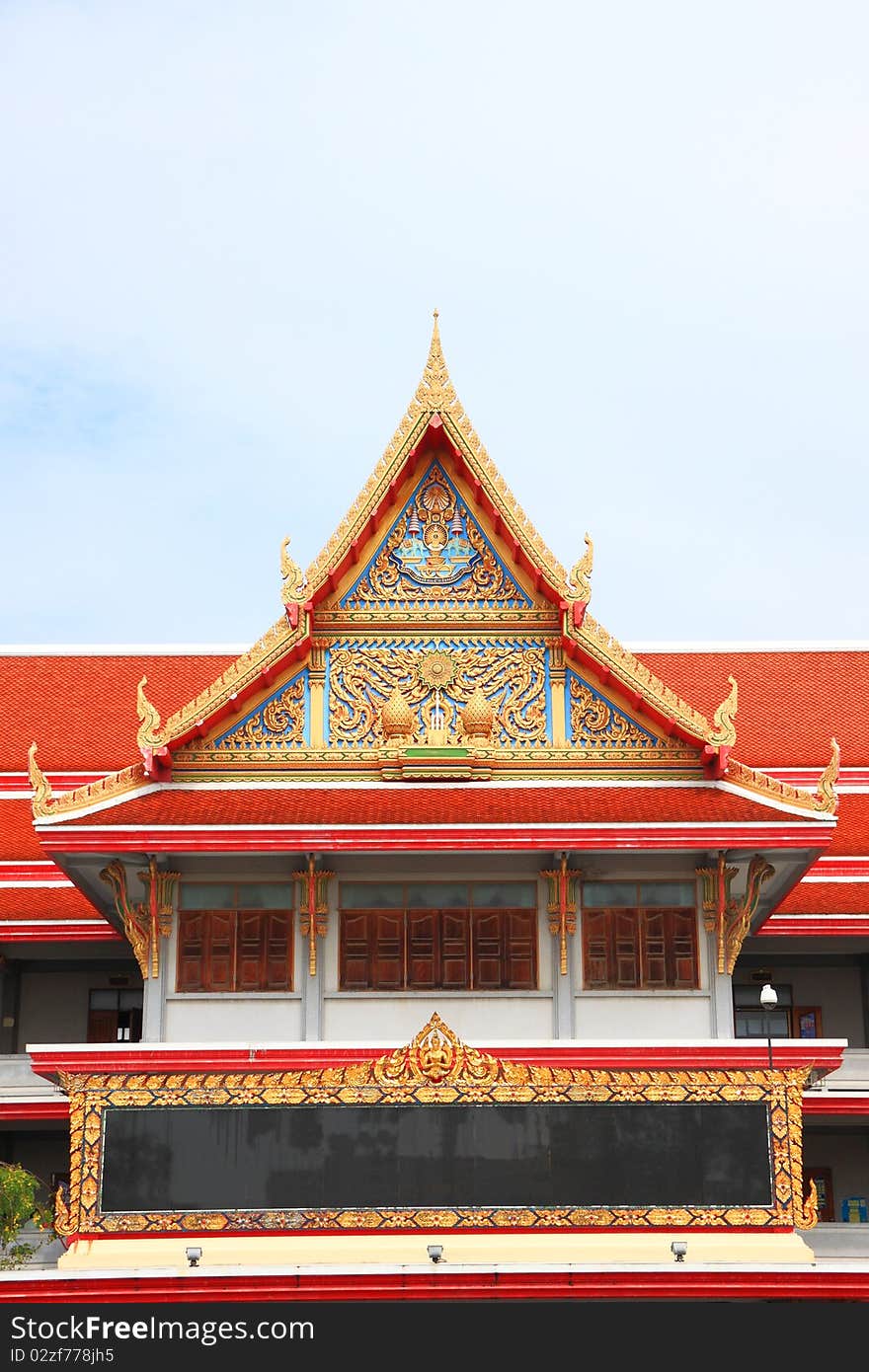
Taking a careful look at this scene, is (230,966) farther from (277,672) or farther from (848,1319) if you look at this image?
(848,1319)

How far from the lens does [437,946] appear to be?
2139 cm

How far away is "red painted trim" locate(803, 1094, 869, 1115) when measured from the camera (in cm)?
2466

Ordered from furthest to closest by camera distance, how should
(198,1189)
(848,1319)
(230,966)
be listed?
(230,966) < (198,1189) < (848,1319)

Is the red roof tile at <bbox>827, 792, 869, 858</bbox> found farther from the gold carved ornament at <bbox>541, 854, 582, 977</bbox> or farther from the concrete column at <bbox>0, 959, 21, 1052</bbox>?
the concrete column at <bbox>0, 959, 21, 1052</bbox>

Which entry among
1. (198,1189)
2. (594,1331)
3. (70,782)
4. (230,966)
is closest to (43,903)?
(70,782)

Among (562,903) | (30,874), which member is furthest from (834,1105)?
(30,874)

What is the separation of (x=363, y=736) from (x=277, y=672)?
1233mm

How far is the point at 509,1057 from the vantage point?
20047mm

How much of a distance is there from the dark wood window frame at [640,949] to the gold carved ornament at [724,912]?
230 millimetres

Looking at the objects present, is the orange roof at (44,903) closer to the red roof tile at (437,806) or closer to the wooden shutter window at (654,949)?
the red roof tile at (437,806)

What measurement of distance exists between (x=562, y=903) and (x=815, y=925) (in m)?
6.04

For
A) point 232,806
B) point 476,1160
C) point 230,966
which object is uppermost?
point 232,806

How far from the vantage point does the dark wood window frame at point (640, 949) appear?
21.3m

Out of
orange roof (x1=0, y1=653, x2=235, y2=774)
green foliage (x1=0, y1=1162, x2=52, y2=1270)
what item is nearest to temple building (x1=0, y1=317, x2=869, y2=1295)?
green foliage (x1=0, y1=1162, x2=52, y2=1270)
